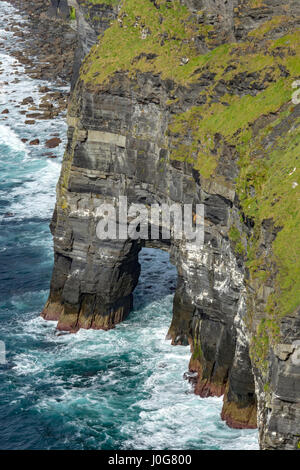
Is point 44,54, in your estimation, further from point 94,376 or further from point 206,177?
point 206,177

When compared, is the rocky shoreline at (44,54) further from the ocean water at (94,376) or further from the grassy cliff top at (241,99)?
the grassy cliff top at (241,99)

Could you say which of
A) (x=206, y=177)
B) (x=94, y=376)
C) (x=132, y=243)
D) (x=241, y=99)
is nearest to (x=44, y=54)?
(x=132, y=243)

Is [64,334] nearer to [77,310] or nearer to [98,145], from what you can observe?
[77,310]

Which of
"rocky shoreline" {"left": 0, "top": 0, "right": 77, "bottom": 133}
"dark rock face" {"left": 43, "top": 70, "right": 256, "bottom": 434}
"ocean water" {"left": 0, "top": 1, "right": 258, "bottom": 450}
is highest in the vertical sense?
"rocky shoreline" {"left": 0, "top": 0, "right": 77, "bottom": 133}

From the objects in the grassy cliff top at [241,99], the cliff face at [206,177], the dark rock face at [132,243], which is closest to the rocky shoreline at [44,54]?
the dark rock face at [132,243]

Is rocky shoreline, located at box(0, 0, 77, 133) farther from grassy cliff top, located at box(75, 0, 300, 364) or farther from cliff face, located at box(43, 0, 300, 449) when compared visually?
grassy cliff top, located at box(75, 0, 300, 364)

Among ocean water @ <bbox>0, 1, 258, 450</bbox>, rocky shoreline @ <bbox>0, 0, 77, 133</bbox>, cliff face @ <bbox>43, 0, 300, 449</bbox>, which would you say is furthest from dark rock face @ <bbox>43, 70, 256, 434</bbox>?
rocky shoreline @ <bbox>0, 0, 77, 133</bbox>

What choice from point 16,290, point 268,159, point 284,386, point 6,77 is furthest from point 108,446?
point 6,77
